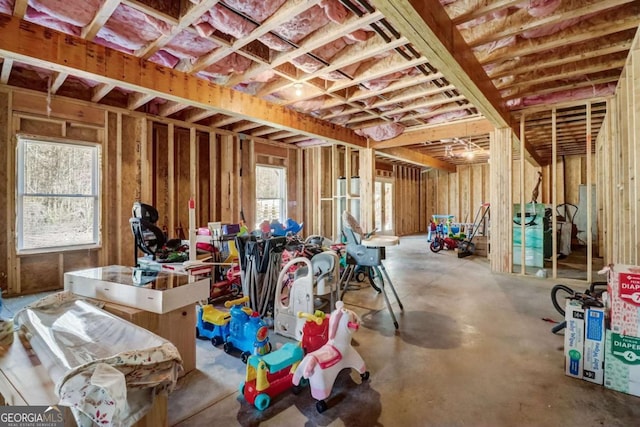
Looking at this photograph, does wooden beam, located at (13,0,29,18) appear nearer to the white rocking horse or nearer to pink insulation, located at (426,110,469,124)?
the white rocking horse

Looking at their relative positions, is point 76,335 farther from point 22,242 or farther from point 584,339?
point 22,242

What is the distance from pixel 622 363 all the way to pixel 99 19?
16.1 feet

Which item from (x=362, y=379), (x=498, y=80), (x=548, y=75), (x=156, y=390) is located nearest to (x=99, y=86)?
(x=156, y=390)

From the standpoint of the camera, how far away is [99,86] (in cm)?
432

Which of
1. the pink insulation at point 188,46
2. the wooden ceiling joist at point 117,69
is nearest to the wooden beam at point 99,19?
the wooden ceiling joist at point 117,69

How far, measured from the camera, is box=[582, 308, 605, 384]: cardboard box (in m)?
2.15

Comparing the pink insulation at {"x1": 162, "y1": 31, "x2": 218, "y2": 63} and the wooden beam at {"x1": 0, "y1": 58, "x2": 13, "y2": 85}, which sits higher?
the pink insulation at {"x1": 162, "y1": 31, "x2": 218, "y2": 63}

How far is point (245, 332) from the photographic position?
2.51m

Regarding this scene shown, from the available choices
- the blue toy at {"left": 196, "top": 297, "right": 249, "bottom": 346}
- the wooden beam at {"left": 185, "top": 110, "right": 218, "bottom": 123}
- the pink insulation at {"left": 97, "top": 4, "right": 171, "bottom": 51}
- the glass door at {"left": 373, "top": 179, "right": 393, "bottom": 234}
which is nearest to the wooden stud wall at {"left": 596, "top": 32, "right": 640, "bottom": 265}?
the blue toy at {"left": 196, "top": 297, "right": 249, "bottom": 346}

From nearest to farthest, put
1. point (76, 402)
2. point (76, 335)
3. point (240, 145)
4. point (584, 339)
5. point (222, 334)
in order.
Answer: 1. point (76, 402)
2. point (76, 335)
3. point (584, 339)
4. point (222, 334)
5. point (240, 145)

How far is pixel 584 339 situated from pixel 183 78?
4.72 metres

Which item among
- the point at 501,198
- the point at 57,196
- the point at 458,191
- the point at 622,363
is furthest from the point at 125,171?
the point at 458,191

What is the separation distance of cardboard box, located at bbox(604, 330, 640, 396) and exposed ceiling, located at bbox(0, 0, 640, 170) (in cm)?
247

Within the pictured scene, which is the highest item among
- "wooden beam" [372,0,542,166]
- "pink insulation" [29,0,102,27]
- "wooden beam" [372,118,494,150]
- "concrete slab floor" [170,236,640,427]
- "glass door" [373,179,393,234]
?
"pink insulation" [29,0,102,27]
